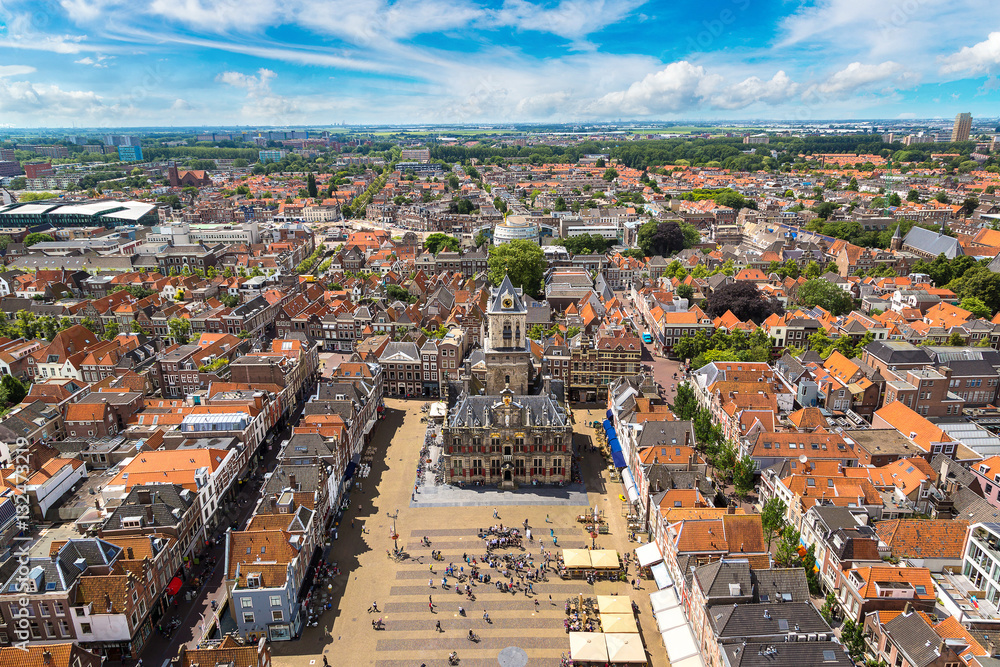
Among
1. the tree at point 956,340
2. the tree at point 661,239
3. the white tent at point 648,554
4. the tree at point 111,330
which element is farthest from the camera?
the tree at point 661,239

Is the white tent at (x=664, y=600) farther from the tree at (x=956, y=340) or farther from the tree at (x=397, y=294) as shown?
the tree at (x=397, y=294)

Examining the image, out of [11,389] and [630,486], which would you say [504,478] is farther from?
[11,389]


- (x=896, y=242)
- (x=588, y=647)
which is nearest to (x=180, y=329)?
(x=588, y=647)

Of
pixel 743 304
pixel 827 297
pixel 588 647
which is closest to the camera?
pixel 588 647

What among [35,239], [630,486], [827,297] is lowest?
[630,486]

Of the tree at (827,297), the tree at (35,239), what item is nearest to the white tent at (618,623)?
the tree at (827,297)

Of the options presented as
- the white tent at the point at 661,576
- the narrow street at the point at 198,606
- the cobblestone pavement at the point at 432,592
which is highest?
the white tent at the point at 661,576

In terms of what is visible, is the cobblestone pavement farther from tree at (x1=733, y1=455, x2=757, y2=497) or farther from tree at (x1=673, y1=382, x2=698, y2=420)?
tree at (x1=673, y1=382, x2=698, y2=420)
